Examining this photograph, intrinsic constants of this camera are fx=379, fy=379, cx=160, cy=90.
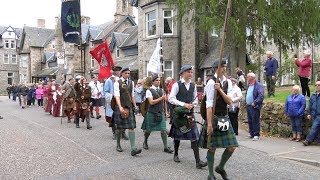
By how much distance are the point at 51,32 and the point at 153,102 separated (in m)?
59.2

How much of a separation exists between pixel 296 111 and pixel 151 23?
17048 mm

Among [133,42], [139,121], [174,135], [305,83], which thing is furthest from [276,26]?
[133,42]

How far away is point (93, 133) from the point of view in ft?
37.4

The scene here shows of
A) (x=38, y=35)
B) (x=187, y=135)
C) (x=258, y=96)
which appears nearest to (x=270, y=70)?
(x=258, y=96)

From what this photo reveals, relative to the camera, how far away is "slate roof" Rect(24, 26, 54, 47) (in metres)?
59.6

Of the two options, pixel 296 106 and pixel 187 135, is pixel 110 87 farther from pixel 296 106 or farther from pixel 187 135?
pixel 296 106

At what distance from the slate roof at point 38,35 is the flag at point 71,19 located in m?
44.8

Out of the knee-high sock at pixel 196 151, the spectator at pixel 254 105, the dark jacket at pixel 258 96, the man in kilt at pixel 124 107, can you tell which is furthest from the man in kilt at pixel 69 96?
the knee-high sock at pixel 196 151

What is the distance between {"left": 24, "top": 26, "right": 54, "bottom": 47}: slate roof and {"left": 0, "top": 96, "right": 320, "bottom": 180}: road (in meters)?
52.0

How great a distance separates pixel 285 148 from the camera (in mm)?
8812

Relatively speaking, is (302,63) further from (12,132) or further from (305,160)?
(12,132)

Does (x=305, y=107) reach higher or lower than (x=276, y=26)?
lower

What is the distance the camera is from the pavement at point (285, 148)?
7.63 meters

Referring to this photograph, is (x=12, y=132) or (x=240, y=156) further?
(x=12, y=132)
